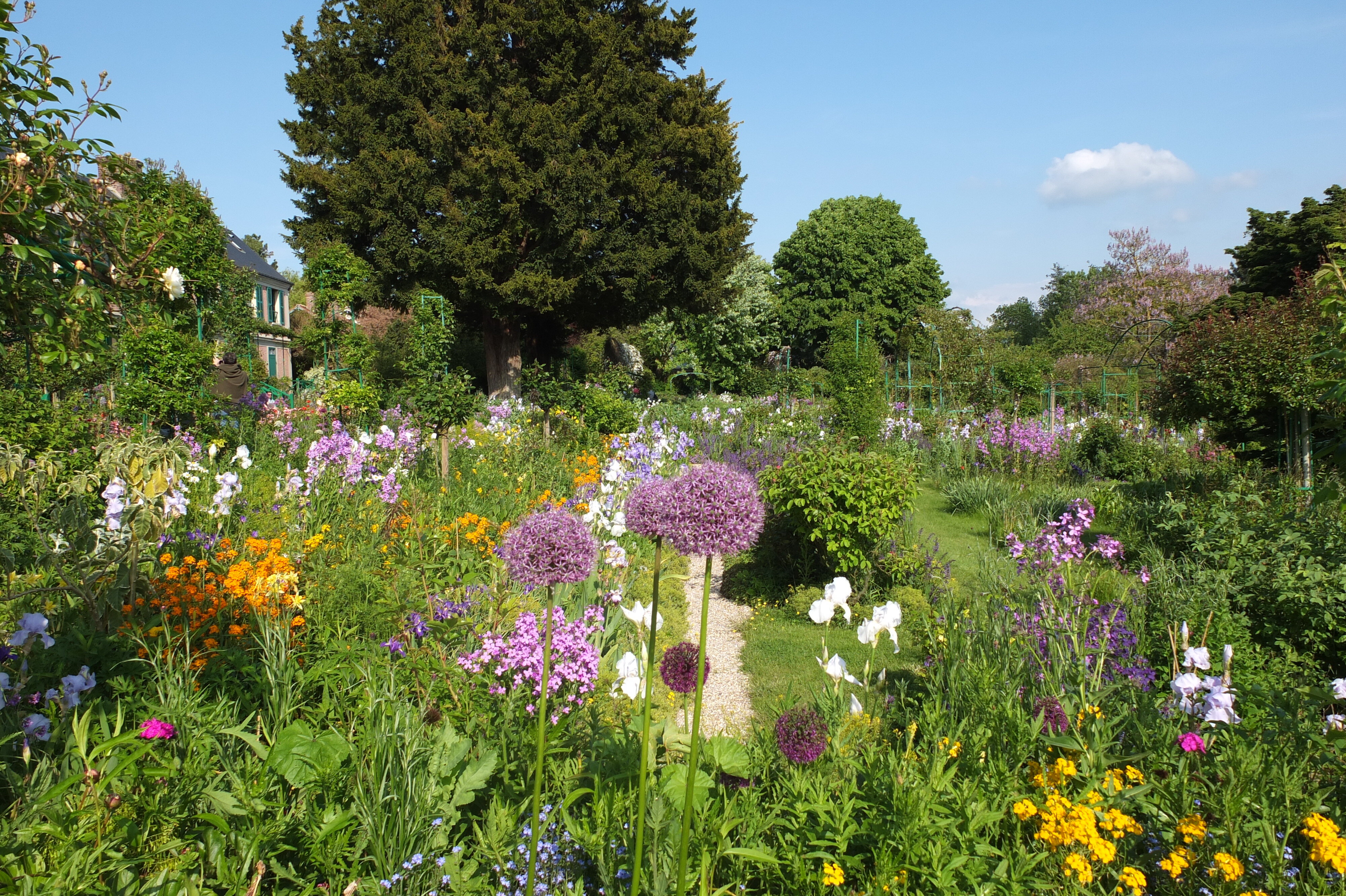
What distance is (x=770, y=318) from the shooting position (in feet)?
98.1

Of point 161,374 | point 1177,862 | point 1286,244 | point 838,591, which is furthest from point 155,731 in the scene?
point 1286,244

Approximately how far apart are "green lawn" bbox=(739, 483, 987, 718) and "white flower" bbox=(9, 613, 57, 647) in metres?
2.84

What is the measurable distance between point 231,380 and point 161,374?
3.35 metres

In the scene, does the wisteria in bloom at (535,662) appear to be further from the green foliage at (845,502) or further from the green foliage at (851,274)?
the green foliage at (851,274)

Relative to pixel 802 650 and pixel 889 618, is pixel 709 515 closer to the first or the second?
pixel 889 618

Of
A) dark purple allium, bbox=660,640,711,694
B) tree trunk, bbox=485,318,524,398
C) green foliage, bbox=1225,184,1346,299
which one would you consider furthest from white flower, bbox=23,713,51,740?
tree trunk, bbox=485,318,524,398

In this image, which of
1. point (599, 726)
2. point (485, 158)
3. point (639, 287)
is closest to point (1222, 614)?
point (599, 726)

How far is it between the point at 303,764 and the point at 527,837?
712 mm

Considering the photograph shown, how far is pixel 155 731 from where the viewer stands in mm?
2025

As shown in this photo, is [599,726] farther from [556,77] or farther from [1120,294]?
[1120,294]

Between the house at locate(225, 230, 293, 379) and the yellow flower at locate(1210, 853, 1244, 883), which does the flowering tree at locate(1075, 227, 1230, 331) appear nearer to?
the yellow flower at locate(1210, 853, 1244, 883)

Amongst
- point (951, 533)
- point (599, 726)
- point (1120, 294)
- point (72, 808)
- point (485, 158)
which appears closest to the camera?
point (72, 808)

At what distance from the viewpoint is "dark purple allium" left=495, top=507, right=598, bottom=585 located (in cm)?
172

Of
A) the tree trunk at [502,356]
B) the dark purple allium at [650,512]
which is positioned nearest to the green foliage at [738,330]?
the tree trunk at [502,356]
